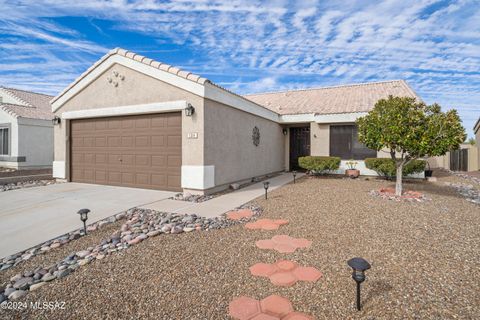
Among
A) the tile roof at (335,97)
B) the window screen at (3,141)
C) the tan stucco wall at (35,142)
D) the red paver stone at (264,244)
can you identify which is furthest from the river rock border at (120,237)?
the window screen at (3,141)

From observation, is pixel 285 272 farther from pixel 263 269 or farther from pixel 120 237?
pixel 120 237

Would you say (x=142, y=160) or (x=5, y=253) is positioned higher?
(x=142, y=160)

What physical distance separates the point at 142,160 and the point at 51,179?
6.25 metres

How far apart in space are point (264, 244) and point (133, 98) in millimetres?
7511

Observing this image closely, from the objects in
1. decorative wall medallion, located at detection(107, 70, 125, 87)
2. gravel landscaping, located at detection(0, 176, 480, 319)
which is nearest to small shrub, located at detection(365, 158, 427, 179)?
gravel landscaping, located at detection(0, 176, 480, 319)

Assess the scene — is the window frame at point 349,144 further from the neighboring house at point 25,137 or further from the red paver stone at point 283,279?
the neighboring house at point 25,137

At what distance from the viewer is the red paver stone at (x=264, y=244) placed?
413cm

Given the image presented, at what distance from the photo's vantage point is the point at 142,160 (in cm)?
930

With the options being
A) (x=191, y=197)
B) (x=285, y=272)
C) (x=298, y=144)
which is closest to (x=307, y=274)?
(x=285, y=272)

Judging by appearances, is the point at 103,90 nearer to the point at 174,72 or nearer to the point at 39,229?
the point at 174,72

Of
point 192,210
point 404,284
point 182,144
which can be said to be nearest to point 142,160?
point 182,144

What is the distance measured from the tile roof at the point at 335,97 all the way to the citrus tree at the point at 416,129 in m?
5.43

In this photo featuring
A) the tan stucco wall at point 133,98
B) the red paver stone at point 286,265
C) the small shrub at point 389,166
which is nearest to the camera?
the red paver stone at point 286,265

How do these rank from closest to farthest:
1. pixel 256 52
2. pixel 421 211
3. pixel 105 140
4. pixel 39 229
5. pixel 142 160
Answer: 1. pixel 39 229
2. pixel 421 211
3. pixel 142 160
4. pixel 105 140
5. pixel 256 52
